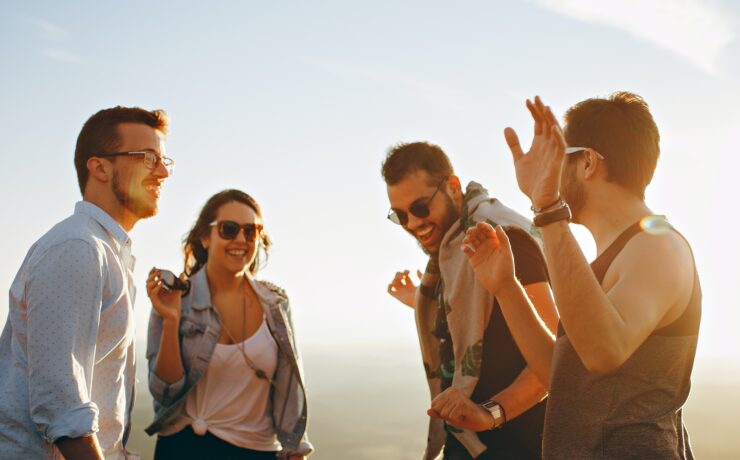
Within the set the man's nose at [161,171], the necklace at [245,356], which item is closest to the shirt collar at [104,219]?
the man's nose at [161,171]

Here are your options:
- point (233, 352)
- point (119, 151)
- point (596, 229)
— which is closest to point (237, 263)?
point (233, 352)

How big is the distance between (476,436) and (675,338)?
57.5 inches

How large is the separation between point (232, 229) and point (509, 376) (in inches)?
116

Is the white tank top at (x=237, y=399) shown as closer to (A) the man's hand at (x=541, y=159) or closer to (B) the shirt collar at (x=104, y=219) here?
(B) the shirt collar at (x=104, y=219)

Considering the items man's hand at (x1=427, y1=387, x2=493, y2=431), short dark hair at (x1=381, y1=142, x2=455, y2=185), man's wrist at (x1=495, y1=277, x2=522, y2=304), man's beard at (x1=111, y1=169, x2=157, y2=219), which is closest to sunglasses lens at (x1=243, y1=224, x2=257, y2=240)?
short dark hair at (x1=381, y1=142, x2=455, y2=185)

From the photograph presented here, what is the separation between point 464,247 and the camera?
317cm

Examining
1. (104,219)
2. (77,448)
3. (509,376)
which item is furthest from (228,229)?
(77,448)

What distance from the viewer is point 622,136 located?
2703mm

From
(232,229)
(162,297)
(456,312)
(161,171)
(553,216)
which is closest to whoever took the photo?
(553,216)

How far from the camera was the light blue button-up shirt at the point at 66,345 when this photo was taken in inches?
107

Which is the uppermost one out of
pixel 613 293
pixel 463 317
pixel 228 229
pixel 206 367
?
pixel 613 293

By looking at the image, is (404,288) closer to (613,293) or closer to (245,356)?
(245,356)

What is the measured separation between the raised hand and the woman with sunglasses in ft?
8.81

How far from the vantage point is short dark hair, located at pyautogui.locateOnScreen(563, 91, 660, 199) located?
105 inches
